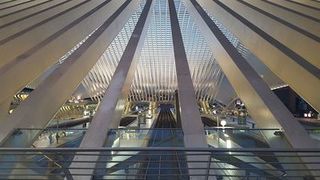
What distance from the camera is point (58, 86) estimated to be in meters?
8.20

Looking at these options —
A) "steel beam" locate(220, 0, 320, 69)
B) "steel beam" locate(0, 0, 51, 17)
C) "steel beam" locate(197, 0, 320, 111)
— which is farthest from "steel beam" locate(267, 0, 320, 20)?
"steel beam" locate(0, 0, 51, 17)

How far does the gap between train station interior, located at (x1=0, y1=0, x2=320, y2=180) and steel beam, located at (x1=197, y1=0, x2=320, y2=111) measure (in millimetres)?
27

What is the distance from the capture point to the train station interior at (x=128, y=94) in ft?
16.8

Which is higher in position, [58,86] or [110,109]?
[58,86]

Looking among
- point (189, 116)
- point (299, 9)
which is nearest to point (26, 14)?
point (189, 116)

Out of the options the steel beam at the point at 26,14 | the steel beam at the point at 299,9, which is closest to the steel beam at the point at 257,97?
the steel beam at the point at 299,9

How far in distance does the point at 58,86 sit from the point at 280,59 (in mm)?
4760

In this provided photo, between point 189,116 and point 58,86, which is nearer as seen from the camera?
point 189,116

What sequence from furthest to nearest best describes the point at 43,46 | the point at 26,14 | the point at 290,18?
1. the point at 26,14
2. the point at 290,18
3. the point at 43,46

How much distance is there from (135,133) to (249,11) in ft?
21.9

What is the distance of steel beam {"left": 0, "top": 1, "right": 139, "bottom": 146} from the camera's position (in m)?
6.89

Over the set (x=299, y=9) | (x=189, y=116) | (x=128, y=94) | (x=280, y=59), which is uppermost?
(x=299, y=9)

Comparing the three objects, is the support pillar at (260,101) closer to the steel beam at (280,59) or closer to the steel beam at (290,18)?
the steel beam at (280,59)

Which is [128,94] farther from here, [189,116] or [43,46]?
[189,116]
